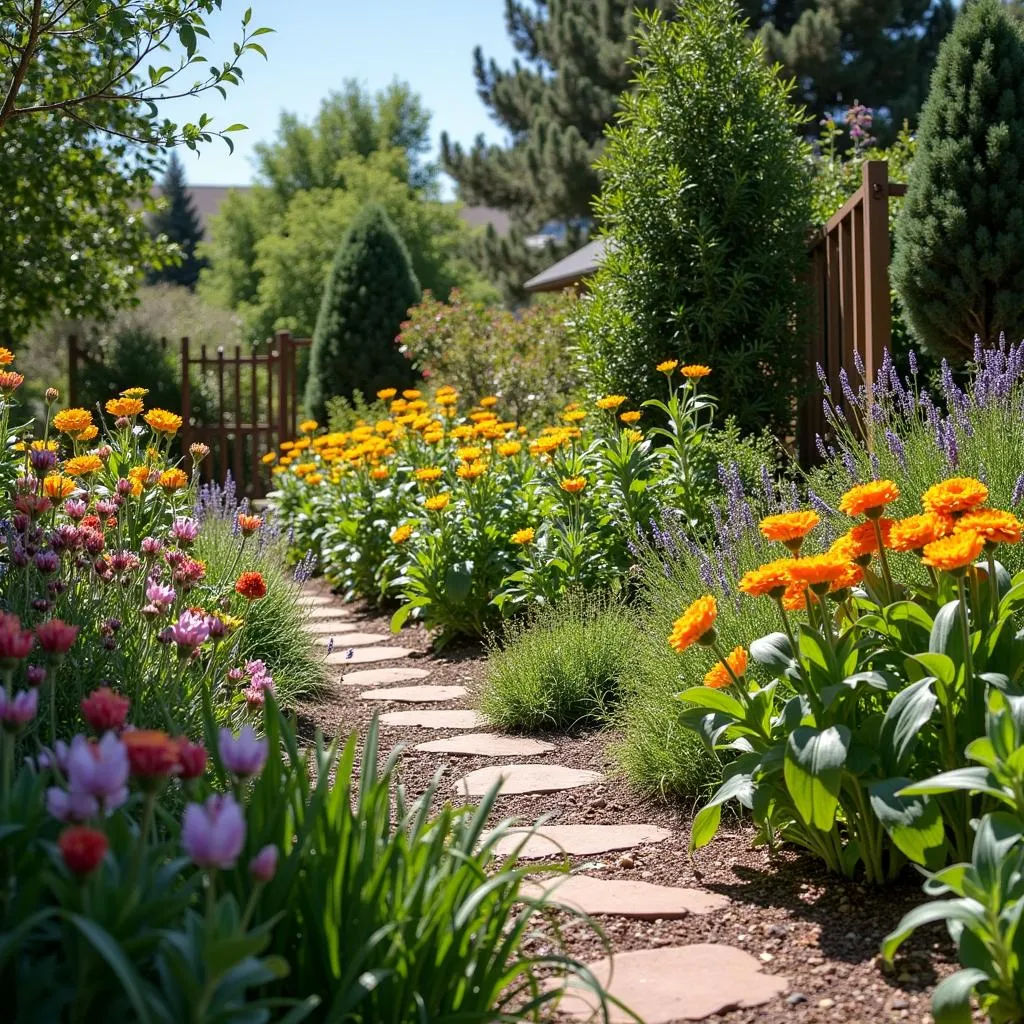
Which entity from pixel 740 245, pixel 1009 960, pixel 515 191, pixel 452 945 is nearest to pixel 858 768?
pixel 1009 960

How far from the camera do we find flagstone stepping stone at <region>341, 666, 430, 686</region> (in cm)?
503

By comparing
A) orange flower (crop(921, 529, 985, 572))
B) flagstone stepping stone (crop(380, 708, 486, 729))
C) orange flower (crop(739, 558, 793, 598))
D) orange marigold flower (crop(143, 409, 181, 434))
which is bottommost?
flagstone stepping stone (crop(380, 708, 486, 729))

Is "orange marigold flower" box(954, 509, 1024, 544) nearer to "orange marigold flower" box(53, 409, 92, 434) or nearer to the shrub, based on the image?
the shrub

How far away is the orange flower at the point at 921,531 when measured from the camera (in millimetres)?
2195

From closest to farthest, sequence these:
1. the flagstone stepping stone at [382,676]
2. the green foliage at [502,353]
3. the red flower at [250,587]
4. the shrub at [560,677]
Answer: the red flower at [250,587], the shrub at [560,677], the flagstone stepping stone at [382,676], the green foliage at [502,353]

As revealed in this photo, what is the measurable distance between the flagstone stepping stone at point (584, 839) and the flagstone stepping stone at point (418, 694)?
1.65 meters

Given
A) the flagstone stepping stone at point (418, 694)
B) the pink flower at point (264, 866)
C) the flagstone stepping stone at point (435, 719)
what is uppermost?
the pink flower at point (264, 866)

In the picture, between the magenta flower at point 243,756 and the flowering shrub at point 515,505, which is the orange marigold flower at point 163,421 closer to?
the flowering shrub at point 515,505

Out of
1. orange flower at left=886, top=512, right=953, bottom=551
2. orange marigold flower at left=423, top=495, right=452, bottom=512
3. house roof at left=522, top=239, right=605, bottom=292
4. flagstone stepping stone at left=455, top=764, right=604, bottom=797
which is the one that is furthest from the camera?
house roof at left=522, top=239, right=605, bottom=292

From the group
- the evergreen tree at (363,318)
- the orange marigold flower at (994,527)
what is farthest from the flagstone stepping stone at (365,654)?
the evergreen tree at (363,318)

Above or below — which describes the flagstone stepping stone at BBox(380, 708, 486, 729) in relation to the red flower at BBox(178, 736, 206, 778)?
below

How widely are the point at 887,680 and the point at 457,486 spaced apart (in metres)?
3.95

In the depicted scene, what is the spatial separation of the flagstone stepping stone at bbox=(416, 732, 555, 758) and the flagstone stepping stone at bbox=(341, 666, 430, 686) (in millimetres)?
1050

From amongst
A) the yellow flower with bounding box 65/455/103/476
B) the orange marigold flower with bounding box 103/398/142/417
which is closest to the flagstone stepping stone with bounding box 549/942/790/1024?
the yellow flower with bounding box 65/455/103/476
